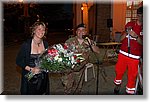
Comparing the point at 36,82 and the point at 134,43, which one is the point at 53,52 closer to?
the point at 36,82

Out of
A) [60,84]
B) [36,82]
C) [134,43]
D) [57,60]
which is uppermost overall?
[134,43]

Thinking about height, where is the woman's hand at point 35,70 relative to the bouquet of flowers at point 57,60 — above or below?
below

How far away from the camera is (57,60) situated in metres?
2.91

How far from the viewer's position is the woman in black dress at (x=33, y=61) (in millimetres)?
2977

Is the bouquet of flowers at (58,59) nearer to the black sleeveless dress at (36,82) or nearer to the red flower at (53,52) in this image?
the red flower at (53,52)

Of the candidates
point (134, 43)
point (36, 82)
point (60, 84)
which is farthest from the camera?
point (60, 84)

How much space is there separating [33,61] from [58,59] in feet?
0.88

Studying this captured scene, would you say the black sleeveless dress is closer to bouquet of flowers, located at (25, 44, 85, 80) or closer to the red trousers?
bouquet of flowers, located at (25, 44, 85, 80)

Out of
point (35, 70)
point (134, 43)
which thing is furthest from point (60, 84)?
point (35, 70)

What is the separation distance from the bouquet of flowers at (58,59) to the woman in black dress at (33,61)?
0.10m

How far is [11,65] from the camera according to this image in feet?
28.1

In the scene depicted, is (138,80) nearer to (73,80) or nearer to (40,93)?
(73,80)

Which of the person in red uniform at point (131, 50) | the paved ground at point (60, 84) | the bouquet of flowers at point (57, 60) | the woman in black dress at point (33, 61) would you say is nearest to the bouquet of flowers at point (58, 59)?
the bouquet of flowers at point (57, 60)

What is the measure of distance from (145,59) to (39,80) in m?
1.13
